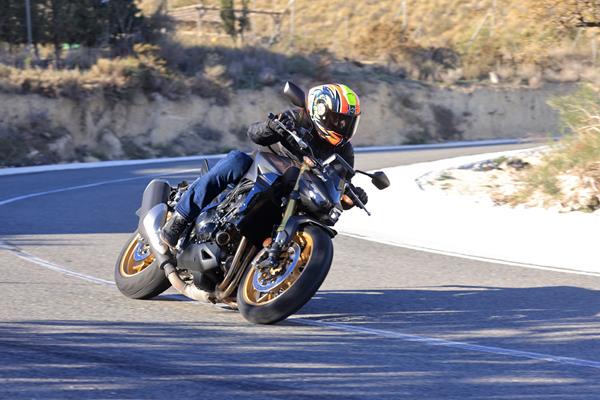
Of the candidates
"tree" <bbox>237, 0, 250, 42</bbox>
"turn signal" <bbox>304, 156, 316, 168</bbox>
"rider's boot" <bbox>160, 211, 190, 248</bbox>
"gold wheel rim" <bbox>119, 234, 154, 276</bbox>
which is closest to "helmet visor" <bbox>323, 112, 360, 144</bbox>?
"turn signal" <bbox>304, 156, 316, 168</bbox>

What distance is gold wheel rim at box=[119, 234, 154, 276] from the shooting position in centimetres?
844

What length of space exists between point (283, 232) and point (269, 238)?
13.5 inches

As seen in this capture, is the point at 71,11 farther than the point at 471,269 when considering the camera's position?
Yes

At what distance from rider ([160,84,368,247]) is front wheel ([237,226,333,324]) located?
0.63 metres

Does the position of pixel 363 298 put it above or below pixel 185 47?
above

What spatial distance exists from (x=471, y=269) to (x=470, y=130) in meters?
35.5

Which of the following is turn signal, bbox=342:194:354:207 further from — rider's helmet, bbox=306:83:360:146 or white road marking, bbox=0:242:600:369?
white road marking, bbox=0:242:600:369

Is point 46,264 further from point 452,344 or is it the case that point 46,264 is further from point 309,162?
point 452,344

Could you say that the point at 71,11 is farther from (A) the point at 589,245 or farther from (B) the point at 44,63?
(A) the point at 589,245

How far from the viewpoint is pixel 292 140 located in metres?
7.26

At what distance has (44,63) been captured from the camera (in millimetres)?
34844

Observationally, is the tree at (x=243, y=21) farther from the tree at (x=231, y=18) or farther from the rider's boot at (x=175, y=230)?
the rider's boot at (x=175, y=230)

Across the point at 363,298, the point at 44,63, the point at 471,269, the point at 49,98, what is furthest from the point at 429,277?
the point at 44,63

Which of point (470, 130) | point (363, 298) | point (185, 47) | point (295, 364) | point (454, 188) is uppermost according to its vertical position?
point (295, 364)
